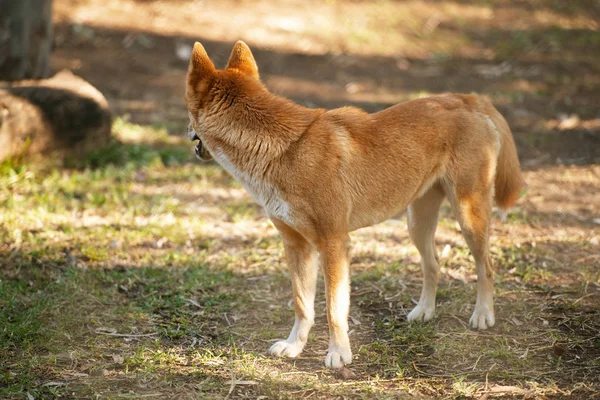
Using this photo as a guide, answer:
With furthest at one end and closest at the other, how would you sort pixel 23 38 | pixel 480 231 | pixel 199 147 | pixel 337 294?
pixel 23 38 < pixel 480 231 < pixel 199 147 < pixel 337 294

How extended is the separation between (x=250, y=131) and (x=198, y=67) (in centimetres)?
53

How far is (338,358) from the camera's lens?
15.3 ft

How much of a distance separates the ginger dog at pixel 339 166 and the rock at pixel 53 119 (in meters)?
3.66

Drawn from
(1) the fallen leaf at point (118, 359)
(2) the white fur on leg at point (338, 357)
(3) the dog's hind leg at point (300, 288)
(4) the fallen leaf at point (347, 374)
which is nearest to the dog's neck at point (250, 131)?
(3) the dog's hind leg at point (300, 288)

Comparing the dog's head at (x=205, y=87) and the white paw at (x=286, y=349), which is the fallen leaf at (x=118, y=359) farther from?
the dog's head at (x=205, y=87)

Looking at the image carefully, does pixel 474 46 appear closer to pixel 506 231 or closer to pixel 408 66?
pixel 408 66

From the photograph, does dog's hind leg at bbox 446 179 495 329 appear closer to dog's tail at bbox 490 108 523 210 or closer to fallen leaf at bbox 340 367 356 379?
dog's tail at bbox 490 108 523 210

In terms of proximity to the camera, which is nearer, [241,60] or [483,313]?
[241,60]

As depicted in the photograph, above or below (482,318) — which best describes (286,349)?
below

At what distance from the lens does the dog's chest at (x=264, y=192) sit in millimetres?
4492

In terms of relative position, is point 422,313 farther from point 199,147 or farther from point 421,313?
point 199,147

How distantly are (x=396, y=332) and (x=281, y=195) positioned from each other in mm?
1468

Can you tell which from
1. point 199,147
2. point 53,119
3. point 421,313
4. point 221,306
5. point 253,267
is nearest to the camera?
point 199,147

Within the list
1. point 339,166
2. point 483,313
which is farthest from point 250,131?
point 483,313
